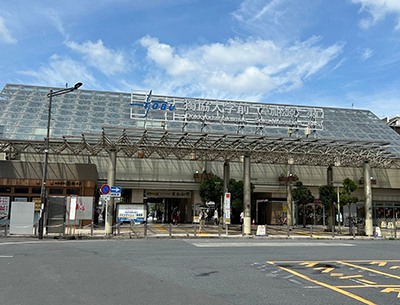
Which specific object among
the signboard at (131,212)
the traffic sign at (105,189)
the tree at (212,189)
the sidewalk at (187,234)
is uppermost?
the tree at (212,189)


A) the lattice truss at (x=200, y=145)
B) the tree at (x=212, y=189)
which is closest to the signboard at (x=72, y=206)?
the lattice truss at (x=200, y=145)

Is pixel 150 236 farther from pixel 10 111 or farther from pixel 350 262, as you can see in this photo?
pixel 10 111

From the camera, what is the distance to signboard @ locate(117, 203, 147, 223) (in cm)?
2922

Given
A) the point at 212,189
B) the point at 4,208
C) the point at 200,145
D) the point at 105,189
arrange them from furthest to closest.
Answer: the point at 212,189 → the point at 4,208 → the point at 200,145 → the point at 105,189

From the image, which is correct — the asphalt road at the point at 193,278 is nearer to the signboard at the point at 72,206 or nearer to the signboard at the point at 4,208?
the signboard at the point at 72,206

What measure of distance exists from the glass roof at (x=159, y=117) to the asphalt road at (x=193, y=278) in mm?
16438

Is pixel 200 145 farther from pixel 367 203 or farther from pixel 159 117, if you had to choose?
pixel 367 203

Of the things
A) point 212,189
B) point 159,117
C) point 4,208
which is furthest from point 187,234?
point 4,208

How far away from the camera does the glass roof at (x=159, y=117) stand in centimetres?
3159

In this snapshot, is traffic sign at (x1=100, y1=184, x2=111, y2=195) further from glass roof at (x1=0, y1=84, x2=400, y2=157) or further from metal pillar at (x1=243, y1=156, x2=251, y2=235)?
metal pillar at (x1=243, y1=156, x2=251, y2=235)

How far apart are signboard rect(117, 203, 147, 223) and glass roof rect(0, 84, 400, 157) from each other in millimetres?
6178

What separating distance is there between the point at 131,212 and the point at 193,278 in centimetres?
1912

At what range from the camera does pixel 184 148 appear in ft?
105

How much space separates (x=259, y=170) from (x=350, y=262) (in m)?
31.4
